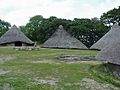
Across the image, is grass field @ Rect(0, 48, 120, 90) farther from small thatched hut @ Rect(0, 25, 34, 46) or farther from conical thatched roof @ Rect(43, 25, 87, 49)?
small thatched hut @ Rect(0, 25, 34, 46)

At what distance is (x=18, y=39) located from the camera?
3131 centimetres

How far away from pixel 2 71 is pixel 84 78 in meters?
3.93

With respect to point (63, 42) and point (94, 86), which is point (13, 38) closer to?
point (63, 42)

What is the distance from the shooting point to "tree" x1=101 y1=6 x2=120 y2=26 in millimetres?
42406

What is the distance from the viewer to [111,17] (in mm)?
43094

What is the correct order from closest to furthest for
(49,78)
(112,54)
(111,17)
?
(49,78)
(112,54)
(111,17)

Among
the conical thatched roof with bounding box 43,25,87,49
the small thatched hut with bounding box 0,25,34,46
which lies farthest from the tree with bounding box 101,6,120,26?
the small thatched hut with bounding box 0,25,34,46

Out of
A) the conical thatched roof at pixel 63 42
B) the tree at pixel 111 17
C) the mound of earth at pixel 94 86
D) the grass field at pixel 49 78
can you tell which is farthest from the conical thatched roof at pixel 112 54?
the tree at pixel 111 17

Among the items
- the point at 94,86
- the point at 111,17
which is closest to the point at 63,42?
the point at 111,17

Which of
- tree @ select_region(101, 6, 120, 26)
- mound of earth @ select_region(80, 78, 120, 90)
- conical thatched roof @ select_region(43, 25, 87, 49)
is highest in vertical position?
tree @ select_region(101, 6, 120, 26)

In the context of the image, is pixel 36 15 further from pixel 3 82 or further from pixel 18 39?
pixel 3 82

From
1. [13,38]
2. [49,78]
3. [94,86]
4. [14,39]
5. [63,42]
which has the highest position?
[13,38]

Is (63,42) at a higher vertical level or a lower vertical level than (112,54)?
higher

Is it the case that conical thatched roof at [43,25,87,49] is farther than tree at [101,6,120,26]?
No
